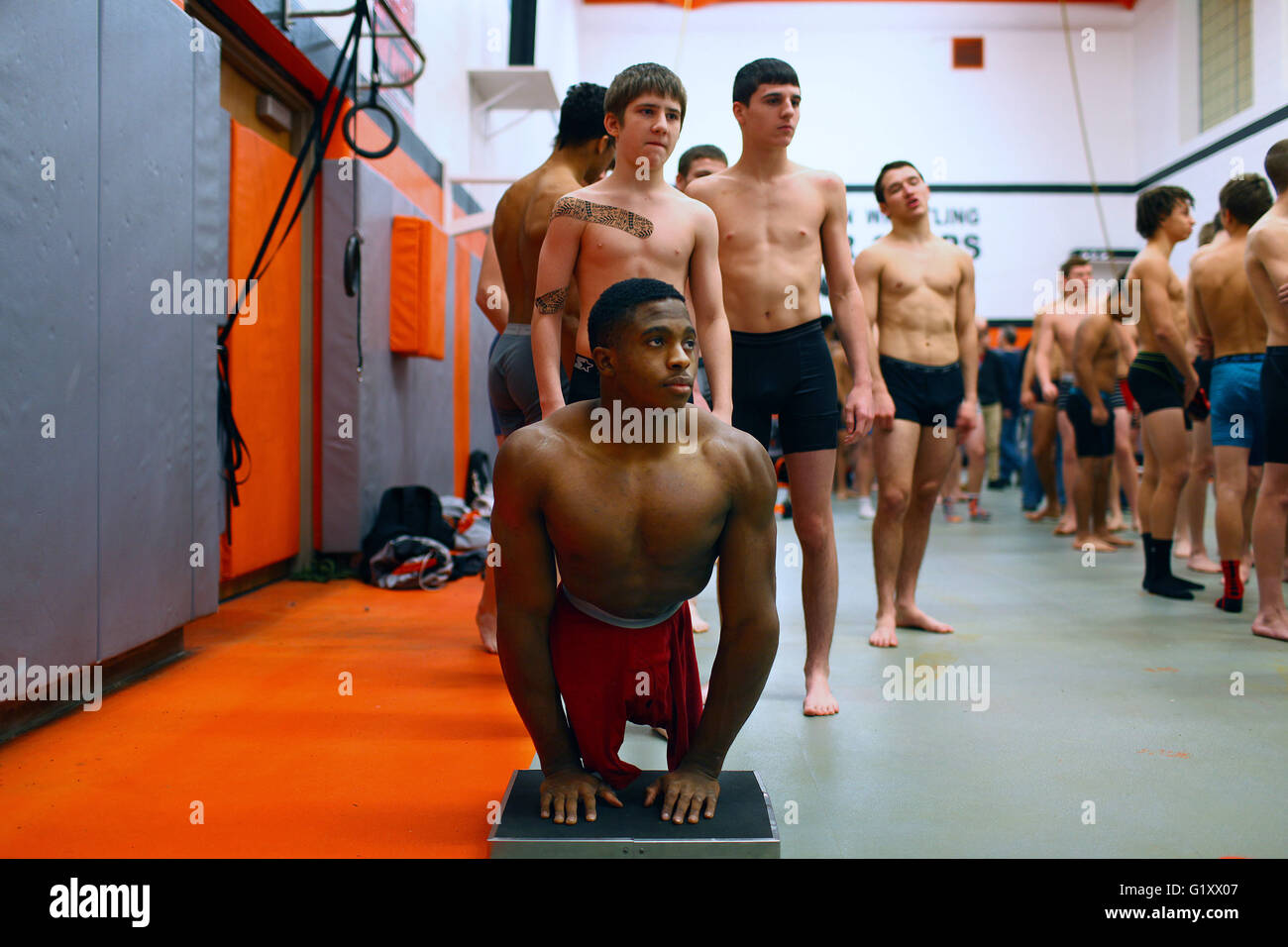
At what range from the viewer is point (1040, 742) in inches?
105

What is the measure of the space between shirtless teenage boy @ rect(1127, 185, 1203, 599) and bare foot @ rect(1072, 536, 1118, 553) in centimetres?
167

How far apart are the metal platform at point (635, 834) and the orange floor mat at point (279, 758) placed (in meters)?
0.17

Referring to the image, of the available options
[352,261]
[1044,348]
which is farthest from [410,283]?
[1044,348]

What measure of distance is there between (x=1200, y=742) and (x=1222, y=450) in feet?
7.40

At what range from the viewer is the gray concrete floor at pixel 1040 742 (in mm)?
2014

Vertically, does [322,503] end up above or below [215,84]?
below

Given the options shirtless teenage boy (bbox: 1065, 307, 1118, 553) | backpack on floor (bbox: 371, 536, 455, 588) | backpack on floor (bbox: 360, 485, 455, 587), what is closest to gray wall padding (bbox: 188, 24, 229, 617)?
backpack on floor (bbox: 371, 536, 455, 588)

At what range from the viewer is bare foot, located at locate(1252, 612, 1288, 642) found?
4.01 meters

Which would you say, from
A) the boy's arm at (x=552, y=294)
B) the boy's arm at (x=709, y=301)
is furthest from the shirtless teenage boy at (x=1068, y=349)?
the boy's arm at (x=552, y=294)

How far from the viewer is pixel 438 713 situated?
2988mm

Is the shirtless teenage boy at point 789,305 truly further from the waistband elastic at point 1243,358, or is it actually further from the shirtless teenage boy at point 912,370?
the waistband elastic at point 1243,358

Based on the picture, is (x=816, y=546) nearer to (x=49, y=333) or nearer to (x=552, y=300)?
(x=552, y=300)

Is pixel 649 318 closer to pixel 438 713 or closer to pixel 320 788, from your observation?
pixel 320 788
